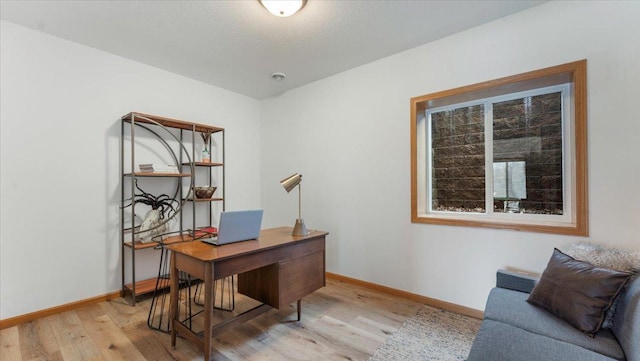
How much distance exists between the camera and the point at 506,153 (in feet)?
8.20

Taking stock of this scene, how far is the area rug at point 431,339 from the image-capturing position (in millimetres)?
1908

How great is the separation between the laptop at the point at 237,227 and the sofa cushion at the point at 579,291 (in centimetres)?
192

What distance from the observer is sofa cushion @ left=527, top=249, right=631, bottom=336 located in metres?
1.41

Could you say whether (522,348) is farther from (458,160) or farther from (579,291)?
(458,160)

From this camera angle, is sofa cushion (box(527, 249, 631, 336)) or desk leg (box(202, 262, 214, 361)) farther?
desk leg (box(202, 262, 214, 361))

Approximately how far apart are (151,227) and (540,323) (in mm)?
3332

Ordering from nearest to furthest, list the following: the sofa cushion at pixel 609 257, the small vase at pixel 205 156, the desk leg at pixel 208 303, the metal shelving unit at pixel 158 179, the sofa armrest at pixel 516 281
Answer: the sofa cushion at pixel 609 257 < the desk leg at pixel 208 303 < the sofa armrest at pixel 516 281 < the metal shelving unit at pixel 158 179 < the small vase at pixel 205 156

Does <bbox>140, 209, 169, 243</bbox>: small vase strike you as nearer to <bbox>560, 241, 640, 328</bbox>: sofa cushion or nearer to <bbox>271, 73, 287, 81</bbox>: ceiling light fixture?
<bbox>271, 73, 287, 81</bbox>: ceiling light fixture

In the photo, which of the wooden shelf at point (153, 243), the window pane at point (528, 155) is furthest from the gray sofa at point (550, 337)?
the wooden shelf at point (153, 243)

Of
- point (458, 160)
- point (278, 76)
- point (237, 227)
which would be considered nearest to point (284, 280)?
point (237, 227)

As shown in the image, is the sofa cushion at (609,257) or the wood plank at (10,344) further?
the wood plank at (10,344)

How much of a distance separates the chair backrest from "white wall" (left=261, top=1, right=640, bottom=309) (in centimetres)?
72

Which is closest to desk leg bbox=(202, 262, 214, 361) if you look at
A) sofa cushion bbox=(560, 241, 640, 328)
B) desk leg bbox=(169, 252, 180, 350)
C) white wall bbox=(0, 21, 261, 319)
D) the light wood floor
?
the light wood floor

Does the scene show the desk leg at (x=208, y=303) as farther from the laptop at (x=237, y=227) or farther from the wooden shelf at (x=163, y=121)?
the wooden shelf at (x=163, y=121)
